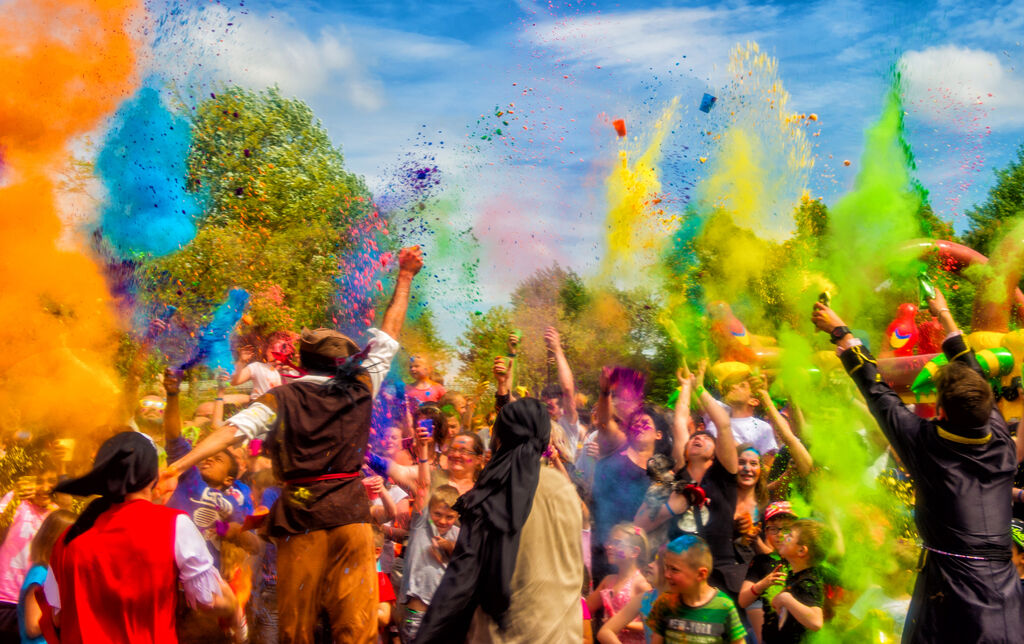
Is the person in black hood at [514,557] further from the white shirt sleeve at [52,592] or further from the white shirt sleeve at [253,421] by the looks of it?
the white shirt sleeve at [52,592]

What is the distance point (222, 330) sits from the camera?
5.77 meters

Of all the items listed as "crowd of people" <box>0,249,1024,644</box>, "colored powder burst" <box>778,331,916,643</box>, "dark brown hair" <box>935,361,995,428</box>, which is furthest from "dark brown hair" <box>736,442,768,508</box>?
"dark brown hair" <box>935,361,995,428</box>

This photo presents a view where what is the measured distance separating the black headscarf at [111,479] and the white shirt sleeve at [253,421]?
27.7 inches

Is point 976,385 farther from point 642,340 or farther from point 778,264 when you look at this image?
point 642,340

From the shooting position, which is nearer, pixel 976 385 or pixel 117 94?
pixel 976 385

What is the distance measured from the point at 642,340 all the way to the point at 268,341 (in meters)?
2.67

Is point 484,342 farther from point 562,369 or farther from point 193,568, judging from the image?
point 193,568

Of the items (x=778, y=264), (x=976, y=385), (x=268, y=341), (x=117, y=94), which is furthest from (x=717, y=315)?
(x=117, y=94)

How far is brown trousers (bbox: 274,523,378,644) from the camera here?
398 centimetres

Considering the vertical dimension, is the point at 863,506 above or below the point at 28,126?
below

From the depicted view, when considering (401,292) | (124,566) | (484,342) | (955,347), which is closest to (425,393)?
(484,342)

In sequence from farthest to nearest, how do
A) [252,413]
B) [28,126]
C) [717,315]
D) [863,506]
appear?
[28,126], [717,315], [863,506], [252,413]

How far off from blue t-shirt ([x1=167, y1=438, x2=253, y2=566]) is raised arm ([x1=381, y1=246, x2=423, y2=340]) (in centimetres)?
159

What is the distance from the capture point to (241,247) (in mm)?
6387
